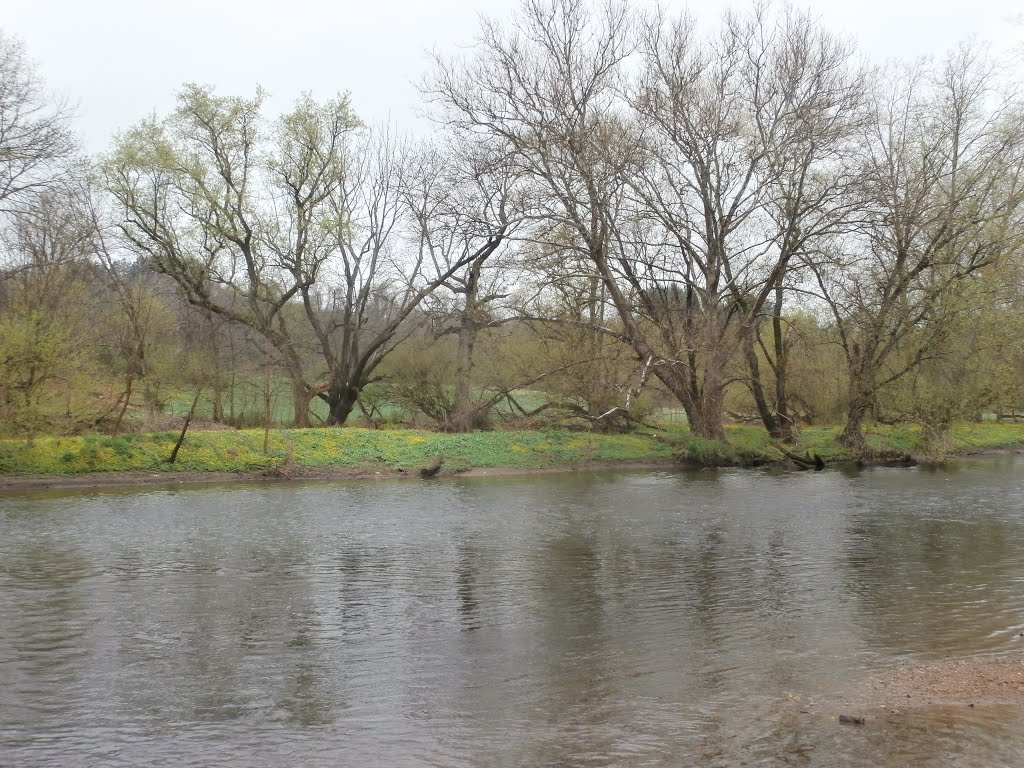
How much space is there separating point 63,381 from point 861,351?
29.9m

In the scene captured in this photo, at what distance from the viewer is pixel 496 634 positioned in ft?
35.0

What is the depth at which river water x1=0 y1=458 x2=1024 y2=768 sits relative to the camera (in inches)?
283

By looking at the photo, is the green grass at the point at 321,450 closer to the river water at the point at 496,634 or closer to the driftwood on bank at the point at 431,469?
the driftwood on bank at the point at 431,469

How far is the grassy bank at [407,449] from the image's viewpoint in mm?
27094

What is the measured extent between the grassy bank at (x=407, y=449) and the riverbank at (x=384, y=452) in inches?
1.5

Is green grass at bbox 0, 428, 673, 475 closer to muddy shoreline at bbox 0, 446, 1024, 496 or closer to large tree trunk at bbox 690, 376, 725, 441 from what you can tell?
muddy shoreline at bbox 0, 446, 1024, 496

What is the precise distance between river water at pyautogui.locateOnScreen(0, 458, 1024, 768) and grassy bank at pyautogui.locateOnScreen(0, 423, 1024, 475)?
6509mm

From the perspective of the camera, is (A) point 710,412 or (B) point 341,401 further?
(B) point 341,401

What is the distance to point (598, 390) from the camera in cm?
3606

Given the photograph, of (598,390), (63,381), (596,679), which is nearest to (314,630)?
(596,679)

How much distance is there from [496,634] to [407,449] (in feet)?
70.7

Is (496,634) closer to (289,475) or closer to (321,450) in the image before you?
(289,475)

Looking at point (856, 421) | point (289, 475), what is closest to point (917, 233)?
point (856, 421)

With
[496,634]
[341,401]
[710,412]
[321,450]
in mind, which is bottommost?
[496,634]
